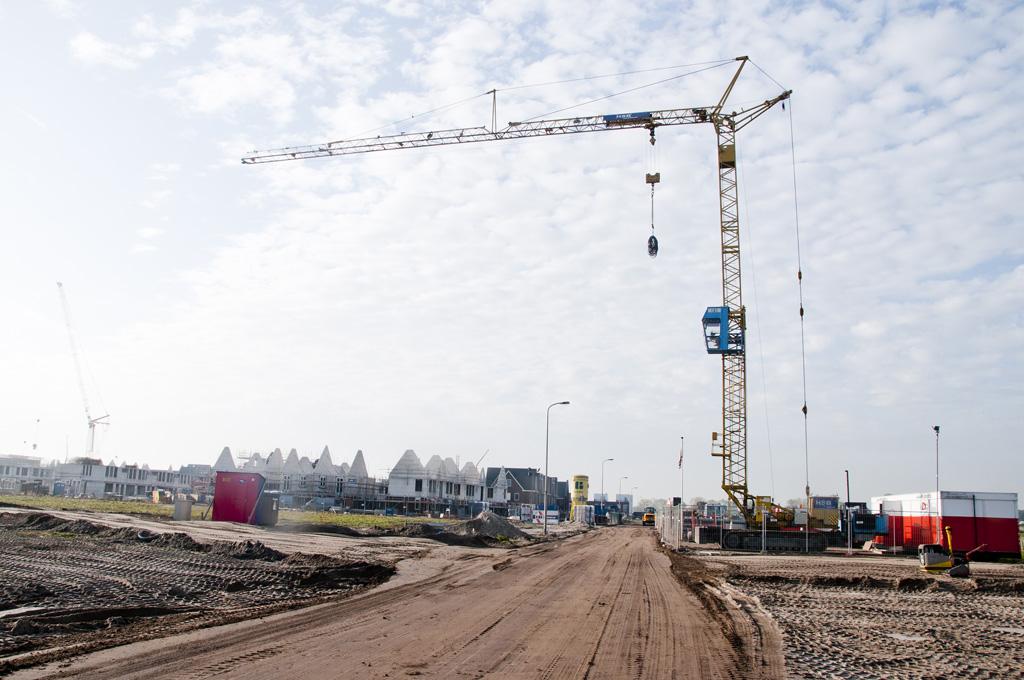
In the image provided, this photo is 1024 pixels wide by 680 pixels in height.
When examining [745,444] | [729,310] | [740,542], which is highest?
[729,310]

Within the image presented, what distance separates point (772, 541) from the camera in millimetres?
50188

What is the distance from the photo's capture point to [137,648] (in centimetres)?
1180

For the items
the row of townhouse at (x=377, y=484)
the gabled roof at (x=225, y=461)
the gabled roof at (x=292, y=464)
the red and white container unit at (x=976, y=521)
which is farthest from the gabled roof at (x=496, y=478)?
the red and white container unit at (x=976, y=521)

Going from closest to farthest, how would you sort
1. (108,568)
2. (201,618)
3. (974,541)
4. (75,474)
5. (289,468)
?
(201,618) < (108,568) < (974,541) < (289,468) < (75,474)

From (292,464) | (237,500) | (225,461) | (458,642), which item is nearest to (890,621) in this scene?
(458,642)

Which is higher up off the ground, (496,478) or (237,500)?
(496,478)

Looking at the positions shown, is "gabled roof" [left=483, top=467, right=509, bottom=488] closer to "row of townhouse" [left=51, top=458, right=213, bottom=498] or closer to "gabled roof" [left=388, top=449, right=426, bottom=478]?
"gabled roof" [left=388, top=449, right=426, bottom=478]

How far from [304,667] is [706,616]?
9.91 m

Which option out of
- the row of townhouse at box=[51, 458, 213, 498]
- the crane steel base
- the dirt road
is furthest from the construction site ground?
the row of townhouse at box=[51, 458, 213, 498]

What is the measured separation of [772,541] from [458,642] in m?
42.2

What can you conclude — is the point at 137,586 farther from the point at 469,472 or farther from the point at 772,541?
the point at 469,472

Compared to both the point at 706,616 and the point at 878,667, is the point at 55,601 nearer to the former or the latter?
the point at 706,616

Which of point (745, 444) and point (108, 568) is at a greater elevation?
point (745, 444)

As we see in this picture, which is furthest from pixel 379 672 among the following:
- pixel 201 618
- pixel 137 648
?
pixel 201 618
